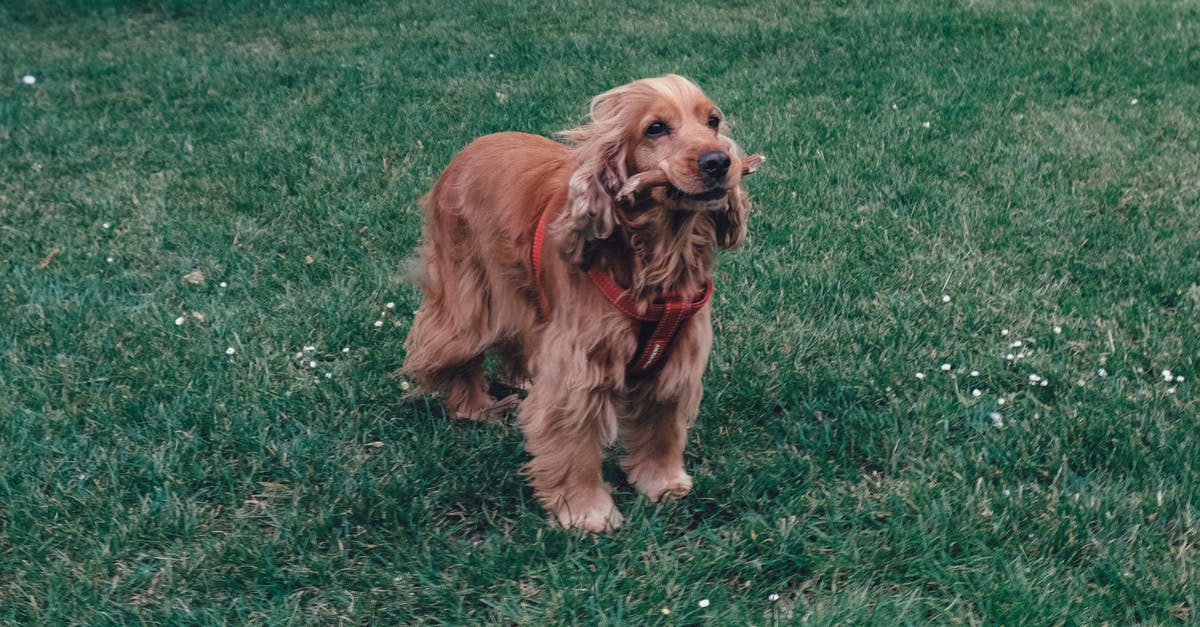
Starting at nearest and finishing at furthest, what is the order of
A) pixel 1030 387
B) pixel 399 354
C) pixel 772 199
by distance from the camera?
pixel 1030 387 < pixel 399 354 < pixel 772 199

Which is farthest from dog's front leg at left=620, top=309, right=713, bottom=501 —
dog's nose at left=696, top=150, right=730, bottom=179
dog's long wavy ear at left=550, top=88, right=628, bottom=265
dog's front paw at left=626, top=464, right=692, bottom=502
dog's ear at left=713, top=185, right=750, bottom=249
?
dog's nose at left=696, top=150, right=730, bottom=179

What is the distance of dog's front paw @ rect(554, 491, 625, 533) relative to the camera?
263 cm

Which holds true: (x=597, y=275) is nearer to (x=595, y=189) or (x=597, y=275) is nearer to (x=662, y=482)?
(x=595, y=189)

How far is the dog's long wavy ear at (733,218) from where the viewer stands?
2.37 metres

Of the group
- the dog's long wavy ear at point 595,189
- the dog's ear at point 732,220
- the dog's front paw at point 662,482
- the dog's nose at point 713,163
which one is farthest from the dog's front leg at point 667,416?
the dog's nose at point 713,163

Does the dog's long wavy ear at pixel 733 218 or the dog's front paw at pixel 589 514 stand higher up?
→ the dog's long wavy ear at pixel 733 218

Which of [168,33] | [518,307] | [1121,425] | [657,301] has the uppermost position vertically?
[657,301]

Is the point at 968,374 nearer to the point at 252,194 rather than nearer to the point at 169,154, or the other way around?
the point at 252,194

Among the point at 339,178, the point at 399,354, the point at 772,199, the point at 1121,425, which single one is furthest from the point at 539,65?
the point at 1121,425

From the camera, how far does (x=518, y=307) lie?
2.87m

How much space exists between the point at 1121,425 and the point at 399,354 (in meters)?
2.44

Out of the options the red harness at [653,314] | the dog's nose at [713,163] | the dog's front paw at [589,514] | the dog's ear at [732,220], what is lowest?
the dog's front paw at [589,514]

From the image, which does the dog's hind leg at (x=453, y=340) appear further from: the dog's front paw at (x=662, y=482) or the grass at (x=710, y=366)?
the dog's front paw at (x=662, y=482)

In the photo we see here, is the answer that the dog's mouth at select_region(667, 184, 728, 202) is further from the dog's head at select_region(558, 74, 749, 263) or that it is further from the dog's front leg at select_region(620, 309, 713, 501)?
the dog's front leg at select_region(620, 309, 713, 501)
